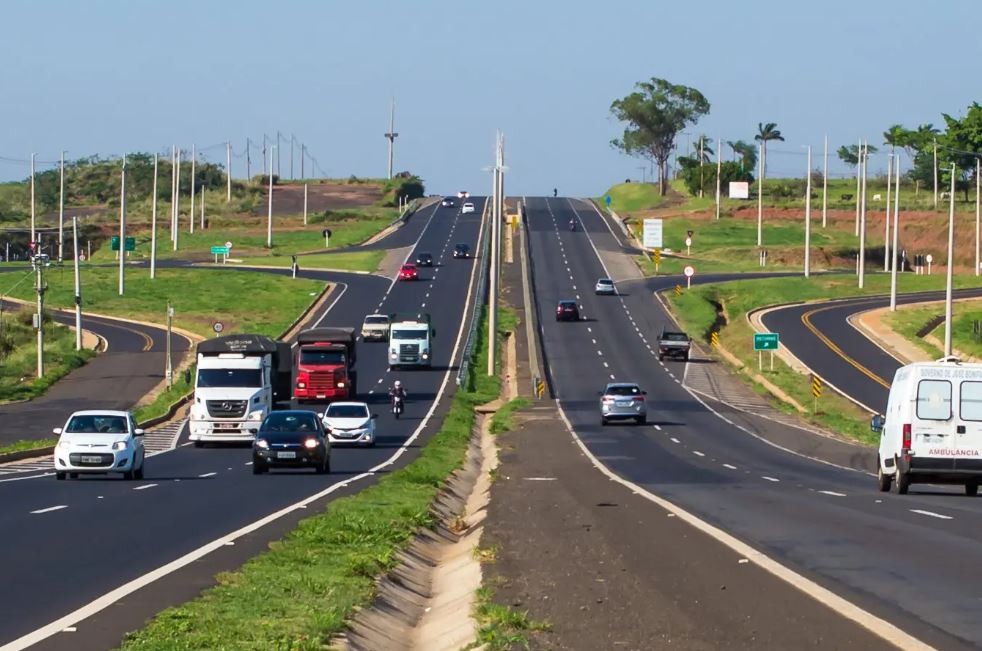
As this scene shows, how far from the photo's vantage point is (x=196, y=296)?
108250mm

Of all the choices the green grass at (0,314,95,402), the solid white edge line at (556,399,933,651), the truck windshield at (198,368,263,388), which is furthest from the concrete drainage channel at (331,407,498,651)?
the green grass at (0,314,95,402)

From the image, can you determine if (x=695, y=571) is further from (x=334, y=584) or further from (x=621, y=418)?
(x=621, y=418)

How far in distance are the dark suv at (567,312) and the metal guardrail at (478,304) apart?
5032mm

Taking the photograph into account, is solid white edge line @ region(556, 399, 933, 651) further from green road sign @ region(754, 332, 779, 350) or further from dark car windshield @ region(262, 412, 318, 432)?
green road sign @ region(754, 332, 779, 350)

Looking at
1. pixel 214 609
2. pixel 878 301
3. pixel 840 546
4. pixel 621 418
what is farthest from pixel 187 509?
pixel 878 301

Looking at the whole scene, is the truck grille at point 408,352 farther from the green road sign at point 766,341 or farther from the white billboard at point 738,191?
the white billboard at point 738,191

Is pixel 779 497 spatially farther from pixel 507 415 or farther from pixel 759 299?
pixel 759 299

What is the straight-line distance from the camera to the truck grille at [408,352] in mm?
79500

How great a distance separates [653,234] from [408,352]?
62.6 m

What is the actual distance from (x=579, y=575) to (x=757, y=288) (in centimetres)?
9697

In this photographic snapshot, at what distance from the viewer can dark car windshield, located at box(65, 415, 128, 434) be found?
34.6 meters

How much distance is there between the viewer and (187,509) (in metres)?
25.3

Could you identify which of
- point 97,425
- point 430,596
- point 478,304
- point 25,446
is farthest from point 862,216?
point 430,596

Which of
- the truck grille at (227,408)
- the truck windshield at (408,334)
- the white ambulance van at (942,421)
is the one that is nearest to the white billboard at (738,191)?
the truck windshield at (408,334)
